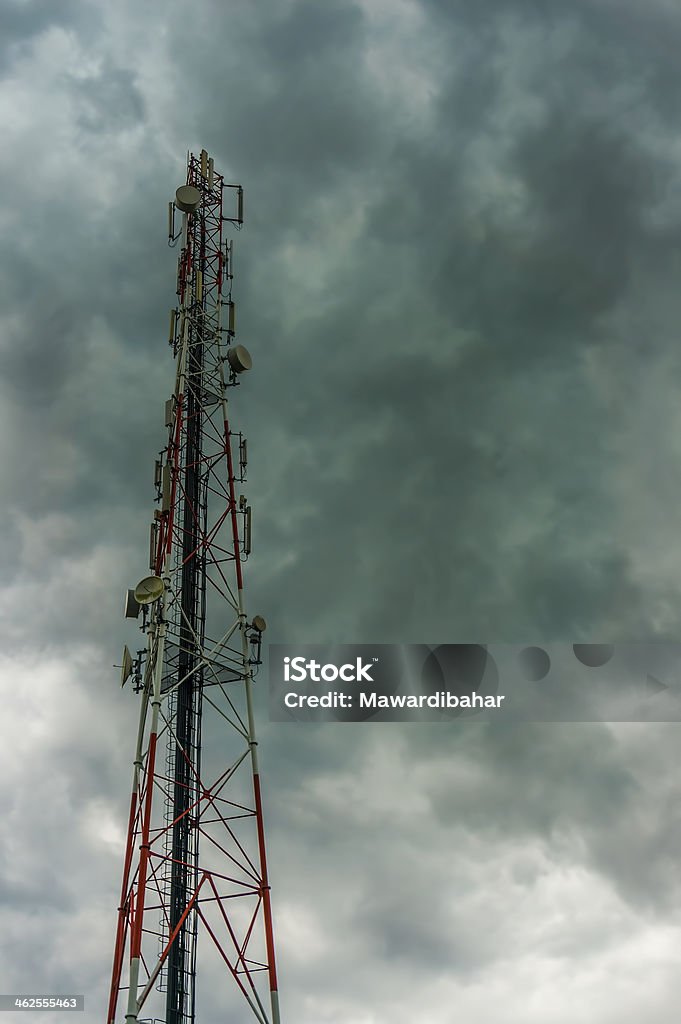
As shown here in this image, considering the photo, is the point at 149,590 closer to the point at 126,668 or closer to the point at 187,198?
the point at 126,668

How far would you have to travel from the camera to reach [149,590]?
56688 mm

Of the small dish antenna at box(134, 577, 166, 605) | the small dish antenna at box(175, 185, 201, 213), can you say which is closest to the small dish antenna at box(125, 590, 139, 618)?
the small dish antenna at box(134, 577, 166, 605)

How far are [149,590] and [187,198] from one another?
2395 centimetres

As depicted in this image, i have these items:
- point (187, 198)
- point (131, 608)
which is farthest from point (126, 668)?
point (187, 198)

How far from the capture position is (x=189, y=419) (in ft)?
213

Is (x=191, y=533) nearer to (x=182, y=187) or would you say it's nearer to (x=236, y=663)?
(x=236, y=663)

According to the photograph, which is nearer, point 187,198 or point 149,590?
point 149,590

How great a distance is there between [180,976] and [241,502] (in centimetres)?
2378

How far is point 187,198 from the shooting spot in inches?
2645

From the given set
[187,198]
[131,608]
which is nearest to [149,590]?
[131,608]

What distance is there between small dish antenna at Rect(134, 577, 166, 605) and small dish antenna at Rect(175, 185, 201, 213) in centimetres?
2301

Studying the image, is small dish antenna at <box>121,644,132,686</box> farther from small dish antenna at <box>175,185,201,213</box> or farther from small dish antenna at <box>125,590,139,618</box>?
small dish antenna at <box>175,185,201,213</box>

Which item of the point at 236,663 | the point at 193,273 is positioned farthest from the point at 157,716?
the point at 193,273

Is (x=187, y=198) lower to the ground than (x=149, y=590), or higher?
higher
